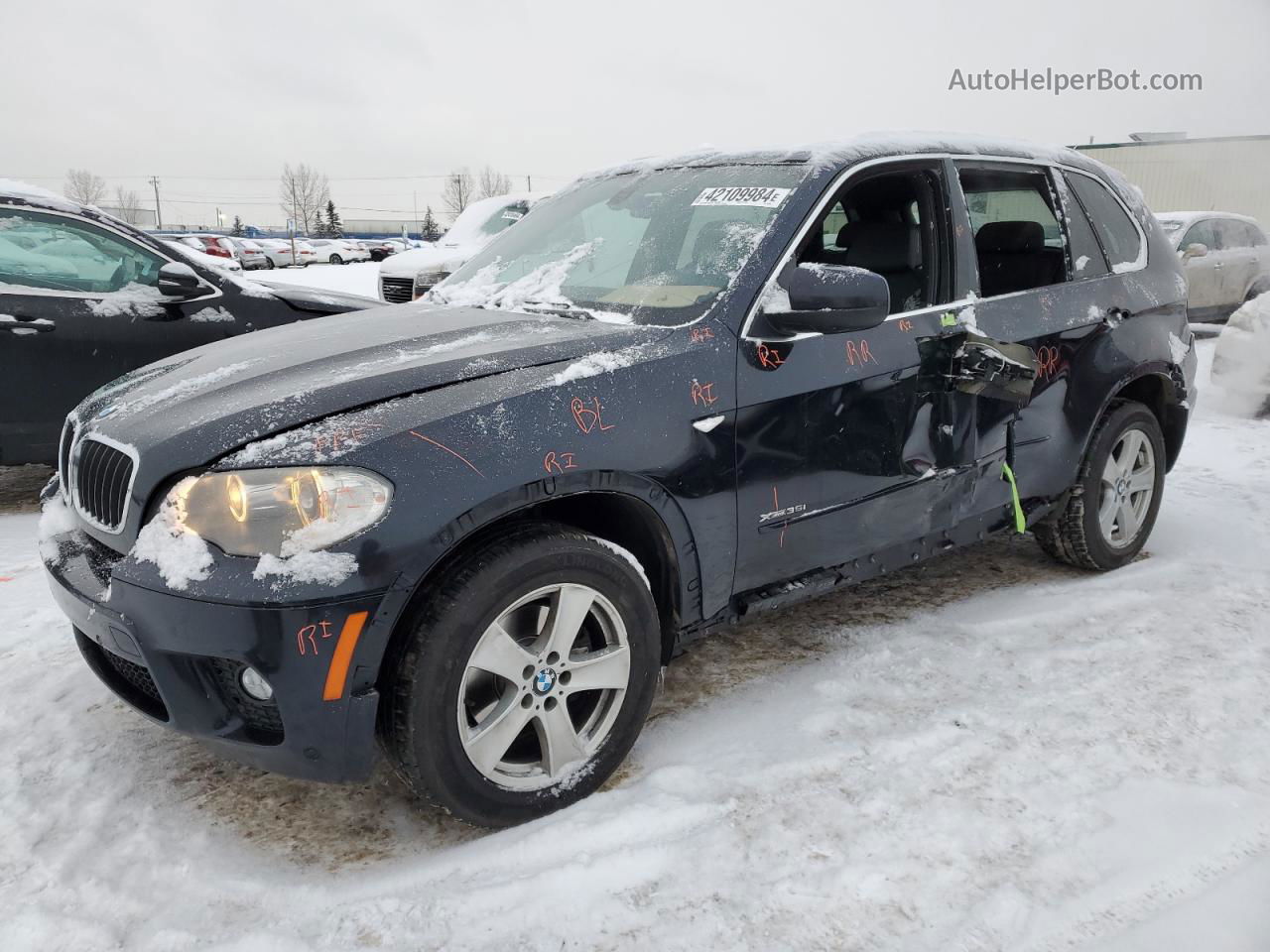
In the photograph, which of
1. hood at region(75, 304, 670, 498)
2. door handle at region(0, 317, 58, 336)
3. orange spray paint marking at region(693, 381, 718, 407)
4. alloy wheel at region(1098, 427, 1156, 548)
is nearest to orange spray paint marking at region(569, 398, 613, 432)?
hood at region(75, 304, 670, 498)

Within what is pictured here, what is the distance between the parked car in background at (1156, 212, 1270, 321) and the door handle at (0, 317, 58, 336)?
11483mm

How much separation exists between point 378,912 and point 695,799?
83 cm

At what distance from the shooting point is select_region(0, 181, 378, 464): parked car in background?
15.9 ft

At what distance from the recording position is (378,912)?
2070 mm

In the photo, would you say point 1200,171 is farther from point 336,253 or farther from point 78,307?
point 336,253

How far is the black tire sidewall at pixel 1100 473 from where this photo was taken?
3.82m

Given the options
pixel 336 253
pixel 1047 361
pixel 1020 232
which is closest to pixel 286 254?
pixel 336 253

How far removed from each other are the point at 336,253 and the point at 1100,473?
4318 centimetres

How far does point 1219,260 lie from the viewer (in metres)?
11.6

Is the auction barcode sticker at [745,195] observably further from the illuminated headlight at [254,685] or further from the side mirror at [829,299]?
the illuminated headlight at [254,685]

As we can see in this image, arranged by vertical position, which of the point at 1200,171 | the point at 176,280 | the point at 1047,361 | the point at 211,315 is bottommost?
the point at 1047,361

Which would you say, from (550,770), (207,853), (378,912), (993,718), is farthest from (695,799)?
(207,853)

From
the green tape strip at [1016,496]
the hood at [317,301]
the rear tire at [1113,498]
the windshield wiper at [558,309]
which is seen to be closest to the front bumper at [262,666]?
the windshield wiper at [558,309]

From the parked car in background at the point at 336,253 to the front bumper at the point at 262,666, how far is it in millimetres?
42986
